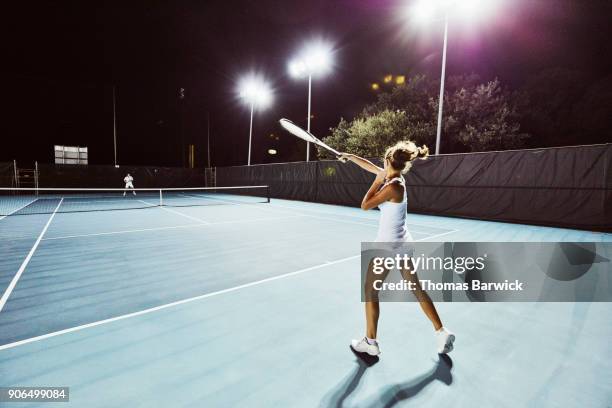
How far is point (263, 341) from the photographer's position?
9.95ft

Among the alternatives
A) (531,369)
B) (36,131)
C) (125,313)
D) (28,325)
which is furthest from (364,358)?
(36,131)

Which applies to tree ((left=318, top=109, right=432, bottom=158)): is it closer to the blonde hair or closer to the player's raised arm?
the player's raised arm

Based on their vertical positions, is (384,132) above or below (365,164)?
above

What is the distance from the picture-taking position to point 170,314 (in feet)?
11.8

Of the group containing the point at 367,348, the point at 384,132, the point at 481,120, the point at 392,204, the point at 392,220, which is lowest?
the point at 367,348

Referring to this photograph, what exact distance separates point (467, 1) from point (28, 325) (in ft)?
51.0

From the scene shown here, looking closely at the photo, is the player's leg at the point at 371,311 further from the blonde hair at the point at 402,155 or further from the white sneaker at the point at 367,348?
the blonde hair at the point at 402,155

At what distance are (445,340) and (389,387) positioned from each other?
0.69 m

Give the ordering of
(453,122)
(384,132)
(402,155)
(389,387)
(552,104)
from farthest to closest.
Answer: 1. (552,104)
2. (384,132)
3. (453,122)
4. (402,155)
5. (389,387)

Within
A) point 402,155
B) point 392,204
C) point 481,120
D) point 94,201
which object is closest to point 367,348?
point 392,204

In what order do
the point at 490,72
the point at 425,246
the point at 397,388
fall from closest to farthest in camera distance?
the point at 397,388
the point at 425,246
the point at 490,72

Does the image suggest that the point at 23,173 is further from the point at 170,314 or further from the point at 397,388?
the point at 397,388

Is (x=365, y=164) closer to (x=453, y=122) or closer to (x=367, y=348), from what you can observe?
(x=367, y=348)

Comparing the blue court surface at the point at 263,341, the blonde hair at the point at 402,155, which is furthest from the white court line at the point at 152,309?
the blonde hair at the point at 402,155
